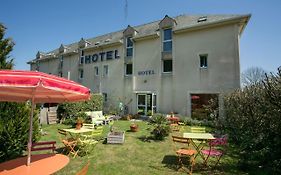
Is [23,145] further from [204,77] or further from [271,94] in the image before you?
[204,77]

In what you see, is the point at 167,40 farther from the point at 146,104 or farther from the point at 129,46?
the point at 146,104

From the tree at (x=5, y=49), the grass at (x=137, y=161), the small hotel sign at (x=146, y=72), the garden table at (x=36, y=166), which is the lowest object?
the grass at (x=137, y=161)

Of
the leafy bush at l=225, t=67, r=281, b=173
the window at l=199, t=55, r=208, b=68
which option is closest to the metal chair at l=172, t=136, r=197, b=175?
the leafy bush at l=225, t=67, r=281, b=173

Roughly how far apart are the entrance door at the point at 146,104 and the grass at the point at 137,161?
10926mm

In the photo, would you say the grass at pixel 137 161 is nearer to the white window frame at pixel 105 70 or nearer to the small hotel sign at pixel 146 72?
the small hotel sign at pixel 146 72

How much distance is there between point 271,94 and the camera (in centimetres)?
572

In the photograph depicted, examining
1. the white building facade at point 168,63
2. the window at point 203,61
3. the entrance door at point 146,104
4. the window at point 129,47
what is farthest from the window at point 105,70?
the window at point 203,61

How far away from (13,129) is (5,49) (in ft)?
9.48

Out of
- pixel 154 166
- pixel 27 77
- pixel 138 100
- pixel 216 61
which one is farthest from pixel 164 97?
pixel 27 77

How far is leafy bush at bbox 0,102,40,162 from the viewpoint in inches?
257

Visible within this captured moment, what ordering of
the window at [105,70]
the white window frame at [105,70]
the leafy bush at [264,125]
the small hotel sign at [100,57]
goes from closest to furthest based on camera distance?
the leafy bush at [264,125] < the small hotel sign at [100,57] < the white window frame at [105,70] < the window at [105,70]

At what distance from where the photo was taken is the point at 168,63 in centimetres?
2127

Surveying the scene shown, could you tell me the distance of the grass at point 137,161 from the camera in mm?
6738

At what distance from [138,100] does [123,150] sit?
13784 mm
